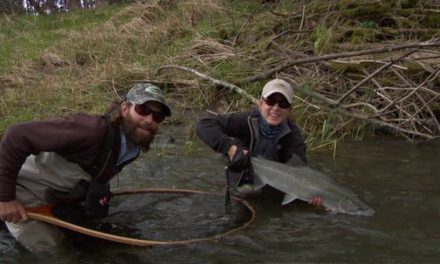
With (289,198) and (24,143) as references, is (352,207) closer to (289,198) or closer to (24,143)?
(289,198)

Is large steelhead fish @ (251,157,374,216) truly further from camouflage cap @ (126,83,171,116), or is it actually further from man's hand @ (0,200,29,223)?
man's hand @ (0,200,29,223)

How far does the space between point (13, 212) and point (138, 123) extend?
1.07 metres

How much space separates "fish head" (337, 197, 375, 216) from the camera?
17.7 feet

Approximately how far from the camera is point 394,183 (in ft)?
21.9

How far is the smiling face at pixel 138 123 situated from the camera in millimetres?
4555

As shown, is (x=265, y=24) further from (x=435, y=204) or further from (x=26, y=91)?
(x=435, y=204)

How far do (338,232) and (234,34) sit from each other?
7.19 metres

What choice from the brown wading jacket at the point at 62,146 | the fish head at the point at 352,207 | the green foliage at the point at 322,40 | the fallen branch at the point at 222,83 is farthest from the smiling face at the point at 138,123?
the green foliage at the point at 322,40

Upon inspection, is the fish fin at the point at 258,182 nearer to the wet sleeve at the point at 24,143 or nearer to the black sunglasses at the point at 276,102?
the black sunglasses at the point at 276,102

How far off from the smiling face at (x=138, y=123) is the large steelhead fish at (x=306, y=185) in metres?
1.33

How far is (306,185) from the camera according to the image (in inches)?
217

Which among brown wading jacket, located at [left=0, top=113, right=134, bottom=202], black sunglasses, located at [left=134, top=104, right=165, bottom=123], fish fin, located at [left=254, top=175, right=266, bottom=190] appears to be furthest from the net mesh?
black sunglasses, located at [left=134, top=104, right=165, bottom=123]

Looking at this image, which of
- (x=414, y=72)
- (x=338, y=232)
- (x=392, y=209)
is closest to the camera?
(x=338, y=232)

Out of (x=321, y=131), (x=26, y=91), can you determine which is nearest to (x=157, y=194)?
(x=321, y=131)
